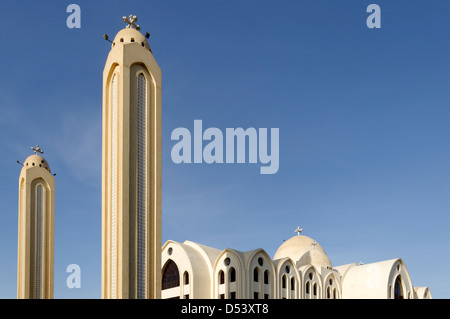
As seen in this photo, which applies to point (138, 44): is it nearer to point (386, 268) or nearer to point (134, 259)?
point (134, 259)

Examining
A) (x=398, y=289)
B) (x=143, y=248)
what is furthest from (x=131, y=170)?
(x=398, y=289)

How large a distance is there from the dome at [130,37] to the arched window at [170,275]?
17491 millimetres

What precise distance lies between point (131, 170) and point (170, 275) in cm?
1495

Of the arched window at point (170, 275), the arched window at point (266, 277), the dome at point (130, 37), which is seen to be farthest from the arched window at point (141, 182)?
the arched window at point (266, 277)

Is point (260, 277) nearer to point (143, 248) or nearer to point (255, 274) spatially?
point (255, 274)

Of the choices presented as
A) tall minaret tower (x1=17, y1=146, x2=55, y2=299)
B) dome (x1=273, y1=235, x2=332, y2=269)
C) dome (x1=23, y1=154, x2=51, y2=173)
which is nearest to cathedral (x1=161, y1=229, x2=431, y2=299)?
dome (x1=273, y1=235, x2=332, y2=269)

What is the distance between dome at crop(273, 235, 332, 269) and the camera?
2188 inches

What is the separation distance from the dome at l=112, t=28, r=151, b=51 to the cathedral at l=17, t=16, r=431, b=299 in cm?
8

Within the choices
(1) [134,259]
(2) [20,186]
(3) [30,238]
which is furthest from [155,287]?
(2) [20,186]

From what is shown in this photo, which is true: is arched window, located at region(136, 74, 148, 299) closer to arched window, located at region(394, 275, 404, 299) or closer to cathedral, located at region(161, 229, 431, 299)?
cathedral, located at region(161, 229, 431, 299)

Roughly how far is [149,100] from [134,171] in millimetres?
4410

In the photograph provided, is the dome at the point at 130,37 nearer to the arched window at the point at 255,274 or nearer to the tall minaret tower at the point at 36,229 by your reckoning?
the tall minaret tower at the point at 36,229

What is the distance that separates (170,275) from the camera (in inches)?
1697

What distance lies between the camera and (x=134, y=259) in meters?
29.5
